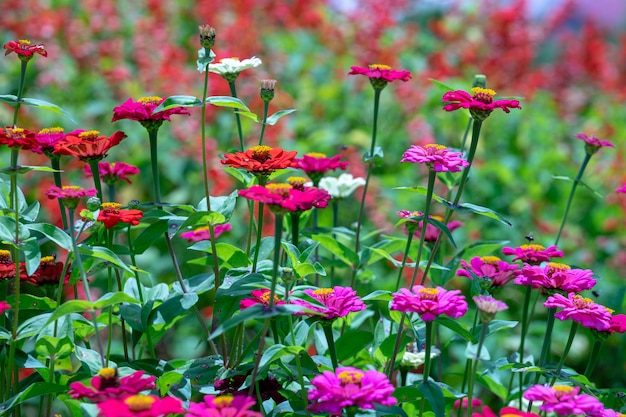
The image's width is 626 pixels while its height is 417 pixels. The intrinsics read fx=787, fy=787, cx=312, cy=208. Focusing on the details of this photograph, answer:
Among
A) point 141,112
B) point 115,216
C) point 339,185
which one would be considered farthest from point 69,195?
point 339,185

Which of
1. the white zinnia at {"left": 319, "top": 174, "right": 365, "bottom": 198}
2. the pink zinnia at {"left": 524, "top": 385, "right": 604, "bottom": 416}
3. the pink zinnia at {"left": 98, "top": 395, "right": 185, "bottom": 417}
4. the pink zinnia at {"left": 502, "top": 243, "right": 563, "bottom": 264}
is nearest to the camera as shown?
the pink zinnia at {"left": 98, "top": 395, "right": 185, "bottom": 417}

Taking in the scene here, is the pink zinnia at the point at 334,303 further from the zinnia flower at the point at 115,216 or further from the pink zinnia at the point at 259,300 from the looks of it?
the zinnia flower at the point at 115,216

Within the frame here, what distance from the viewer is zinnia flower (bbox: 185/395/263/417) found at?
697 mm

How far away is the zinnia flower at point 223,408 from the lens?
→ 0.70 metres

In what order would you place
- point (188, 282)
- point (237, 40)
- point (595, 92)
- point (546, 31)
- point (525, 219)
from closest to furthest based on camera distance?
point (188, 282), point (525, 219), point (237, 40), point (546, 31), point (595, 92)

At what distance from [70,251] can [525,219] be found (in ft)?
6.57

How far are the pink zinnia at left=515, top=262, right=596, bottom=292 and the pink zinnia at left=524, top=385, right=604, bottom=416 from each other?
202 mm

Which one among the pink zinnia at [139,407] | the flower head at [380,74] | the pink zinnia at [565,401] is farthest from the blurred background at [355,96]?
the pink zinnia at [139,407]

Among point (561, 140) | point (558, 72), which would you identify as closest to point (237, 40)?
point (561, 140)

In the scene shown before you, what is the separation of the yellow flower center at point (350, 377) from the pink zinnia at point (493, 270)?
0.31 meters

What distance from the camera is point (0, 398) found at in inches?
42.1

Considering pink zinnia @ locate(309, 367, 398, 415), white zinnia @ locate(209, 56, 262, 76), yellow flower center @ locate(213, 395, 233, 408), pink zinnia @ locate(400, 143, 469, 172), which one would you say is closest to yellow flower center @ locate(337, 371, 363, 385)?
pink zinnia @ locate(309, 367, 398, 415)

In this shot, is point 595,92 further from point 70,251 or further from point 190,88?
point 70,251

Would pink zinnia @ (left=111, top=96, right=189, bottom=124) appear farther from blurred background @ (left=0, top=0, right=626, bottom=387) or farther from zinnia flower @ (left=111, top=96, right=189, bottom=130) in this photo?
blurred background @ (left=0, top=0, right=626, bottom=387)
